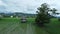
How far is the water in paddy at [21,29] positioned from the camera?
3.20m

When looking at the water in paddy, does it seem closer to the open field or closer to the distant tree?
the open field

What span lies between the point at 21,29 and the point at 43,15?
2.57 ft

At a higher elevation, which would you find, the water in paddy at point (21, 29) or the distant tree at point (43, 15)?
the distant tree at point (43, 15)

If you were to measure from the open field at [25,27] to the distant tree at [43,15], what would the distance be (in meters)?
0.16

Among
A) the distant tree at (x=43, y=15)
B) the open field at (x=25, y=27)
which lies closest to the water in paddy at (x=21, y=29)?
the open field at (x=25, y=27)

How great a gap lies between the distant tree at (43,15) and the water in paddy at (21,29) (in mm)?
240

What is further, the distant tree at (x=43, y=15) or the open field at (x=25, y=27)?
the distant tree at (x=43, y=15)

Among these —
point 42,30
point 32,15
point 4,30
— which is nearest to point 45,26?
point 42,30

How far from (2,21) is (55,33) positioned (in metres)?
1.43

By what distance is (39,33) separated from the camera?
3.22 meters

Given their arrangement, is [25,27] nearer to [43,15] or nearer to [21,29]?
[21,29]

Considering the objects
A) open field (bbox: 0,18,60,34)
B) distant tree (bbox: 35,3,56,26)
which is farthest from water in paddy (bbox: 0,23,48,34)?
distant tree (bbox: 35,3,56,26)

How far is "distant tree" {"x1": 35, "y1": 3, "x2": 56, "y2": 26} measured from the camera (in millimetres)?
3498

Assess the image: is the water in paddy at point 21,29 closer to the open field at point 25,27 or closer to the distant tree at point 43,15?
the open field at point 25,27
